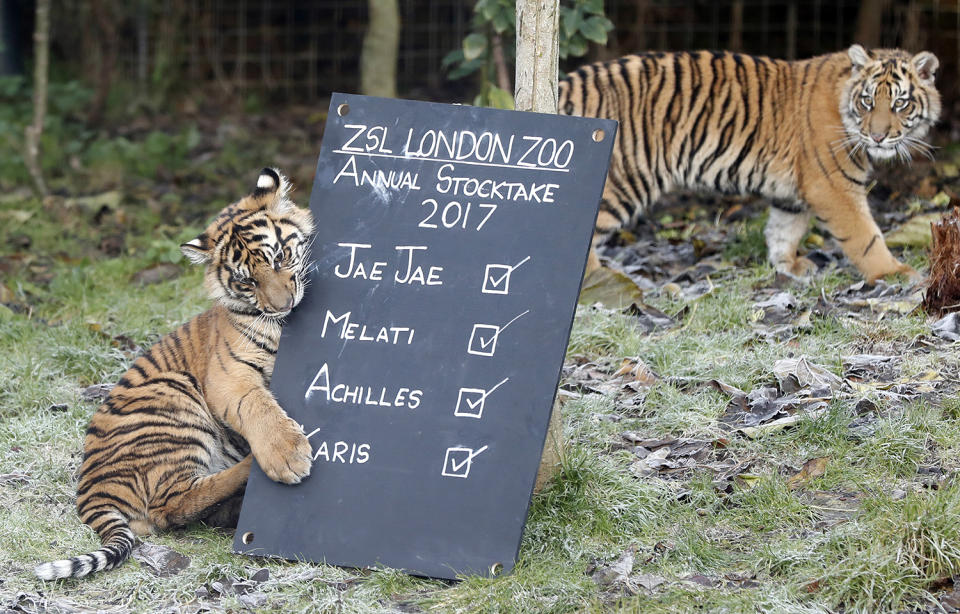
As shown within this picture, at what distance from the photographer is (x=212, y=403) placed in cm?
375

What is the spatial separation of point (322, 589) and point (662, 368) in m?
1.92

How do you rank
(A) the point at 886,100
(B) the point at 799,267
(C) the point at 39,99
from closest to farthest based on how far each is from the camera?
(A) the point at 886,100 → (B) the point at 799,267 → (C) the point at 39,99

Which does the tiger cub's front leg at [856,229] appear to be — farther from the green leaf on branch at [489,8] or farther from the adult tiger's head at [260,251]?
the adult tiger's head at [260,251]

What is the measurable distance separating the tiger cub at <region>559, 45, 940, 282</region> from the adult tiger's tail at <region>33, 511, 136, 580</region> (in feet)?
11.2

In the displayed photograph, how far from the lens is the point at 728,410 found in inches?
163

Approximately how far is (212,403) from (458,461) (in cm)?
98

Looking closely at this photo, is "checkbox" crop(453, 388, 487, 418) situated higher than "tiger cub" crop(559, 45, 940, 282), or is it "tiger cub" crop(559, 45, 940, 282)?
"tiger cub" crop(559, 45, 940, 282)

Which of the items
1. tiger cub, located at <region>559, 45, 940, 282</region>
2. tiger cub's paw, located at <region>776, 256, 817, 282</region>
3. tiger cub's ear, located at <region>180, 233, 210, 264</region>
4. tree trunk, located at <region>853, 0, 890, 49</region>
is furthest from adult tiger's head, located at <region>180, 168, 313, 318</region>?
tree trunk, located at <region>853, 0, 890, 49</region>

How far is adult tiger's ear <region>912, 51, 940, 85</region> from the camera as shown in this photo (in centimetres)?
588

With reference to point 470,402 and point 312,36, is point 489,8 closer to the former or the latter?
point 470,402

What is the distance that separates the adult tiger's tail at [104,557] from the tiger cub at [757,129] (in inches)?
134

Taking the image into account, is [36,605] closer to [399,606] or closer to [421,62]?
[399,606]

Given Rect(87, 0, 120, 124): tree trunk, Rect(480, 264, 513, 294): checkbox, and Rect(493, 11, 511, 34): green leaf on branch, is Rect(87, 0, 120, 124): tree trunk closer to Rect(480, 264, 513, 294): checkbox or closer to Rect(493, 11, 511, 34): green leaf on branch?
Rect(493, 11, 511, 34): green leaf on branch

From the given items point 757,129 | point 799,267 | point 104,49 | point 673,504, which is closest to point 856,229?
point 799,267
